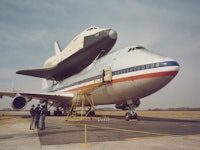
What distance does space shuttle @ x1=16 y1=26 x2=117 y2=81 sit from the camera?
93.0 ft

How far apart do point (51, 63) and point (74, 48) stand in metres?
7.99

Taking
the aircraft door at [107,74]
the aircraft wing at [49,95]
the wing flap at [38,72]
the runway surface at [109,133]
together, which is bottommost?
the runway surface at [109,133]

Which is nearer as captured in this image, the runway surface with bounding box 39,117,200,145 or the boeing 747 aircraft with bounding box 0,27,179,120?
the runway surface with bounding box 39,117,200,145

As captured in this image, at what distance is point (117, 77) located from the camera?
64.4 feet

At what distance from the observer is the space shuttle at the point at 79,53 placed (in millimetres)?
28359

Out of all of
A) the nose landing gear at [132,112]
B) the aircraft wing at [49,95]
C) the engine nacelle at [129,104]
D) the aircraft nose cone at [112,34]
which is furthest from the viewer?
the aircraft nose cone at [112,34]

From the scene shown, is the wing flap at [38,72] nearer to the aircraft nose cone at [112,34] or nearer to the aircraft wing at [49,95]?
the aircraft wing at [49,95]

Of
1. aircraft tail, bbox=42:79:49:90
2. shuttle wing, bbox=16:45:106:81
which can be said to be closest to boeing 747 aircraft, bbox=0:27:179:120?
shuttle wing, bbox=16:45:106:81

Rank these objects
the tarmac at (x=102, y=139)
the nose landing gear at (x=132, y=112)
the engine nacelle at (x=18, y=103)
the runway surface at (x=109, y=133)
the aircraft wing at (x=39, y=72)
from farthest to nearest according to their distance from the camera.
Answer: the aircraft wing at (x=39, y=72) < the engine nacelle at (x=18, y=103) < the nose landing gear at (x=132, y=112) < the runway surface at (x=109, y=133) < the tarmac at (x=102, y=139)

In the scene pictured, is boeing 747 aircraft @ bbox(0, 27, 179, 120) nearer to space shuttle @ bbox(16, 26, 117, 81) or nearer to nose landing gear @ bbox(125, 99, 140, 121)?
nose landing gear @ bbox(125, 99, 140, 121)

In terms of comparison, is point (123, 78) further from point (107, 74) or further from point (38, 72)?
point (38, 72)

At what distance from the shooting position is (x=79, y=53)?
31000 millimetres

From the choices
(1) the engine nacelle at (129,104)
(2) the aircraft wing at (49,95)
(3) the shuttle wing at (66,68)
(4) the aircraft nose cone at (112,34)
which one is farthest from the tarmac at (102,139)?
(3) the shuttle wing at (66,68)

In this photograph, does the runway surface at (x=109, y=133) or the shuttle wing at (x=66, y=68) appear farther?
the shuttle wing at (x=66, y=68)
